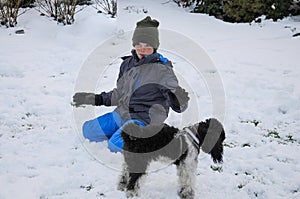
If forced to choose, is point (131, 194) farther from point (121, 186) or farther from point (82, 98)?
point (82, 98)

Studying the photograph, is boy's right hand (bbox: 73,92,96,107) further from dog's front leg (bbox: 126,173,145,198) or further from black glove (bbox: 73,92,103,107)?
dog's front leg (bbox: 126,173,145,198)

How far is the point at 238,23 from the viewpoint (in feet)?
28.2

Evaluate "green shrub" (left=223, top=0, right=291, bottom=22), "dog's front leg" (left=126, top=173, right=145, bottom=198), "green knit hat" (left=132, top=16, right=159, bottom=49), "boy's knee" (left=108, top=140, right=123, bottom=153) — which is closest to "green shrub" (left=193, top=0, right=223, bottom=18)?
"green shrub" (left=223, top=0, right=291, bottom=22)

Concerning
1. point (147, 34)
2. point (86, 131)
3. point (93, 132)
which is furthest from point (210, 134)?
point (86, 131)

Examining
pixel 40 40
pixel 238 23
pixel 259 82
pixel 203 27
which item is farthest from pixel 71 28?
pixel 259 82

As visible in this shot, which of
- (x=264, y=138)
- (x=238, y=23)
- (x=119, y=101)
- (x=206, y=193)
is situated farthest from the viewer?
(x=238, y=23)

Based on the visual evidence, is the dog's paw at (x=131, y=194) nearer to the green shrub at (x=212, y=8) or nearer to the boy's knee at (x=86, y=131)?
the boy's knee at (x=86, y=131)

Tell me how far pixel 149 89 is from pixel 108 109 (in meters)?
1.39

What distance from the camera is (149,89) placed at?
3115mm

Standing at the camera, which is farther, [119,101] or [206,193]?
[119,101]

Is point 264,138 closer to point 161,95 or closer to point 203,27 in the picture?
point 161,95

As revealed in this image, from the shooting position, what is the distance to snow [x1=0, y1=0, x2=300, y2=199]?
2891 mm

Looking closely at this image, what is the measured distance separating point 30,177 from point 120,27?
586cm

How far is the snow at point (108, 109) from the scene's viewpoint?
2891 mm
